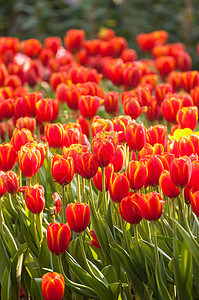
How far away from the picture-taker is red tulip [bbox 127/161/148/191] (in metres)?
1.46

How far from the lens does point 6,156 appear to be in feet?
5.51

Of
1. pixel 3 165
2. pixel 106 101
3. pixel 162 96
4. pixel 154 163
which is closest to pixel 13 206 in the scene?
pixel 3 165

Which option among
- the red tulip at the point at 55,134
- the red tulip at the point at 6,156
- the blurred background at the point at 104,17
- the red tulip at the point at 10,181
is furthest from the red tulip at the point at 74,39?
the blurred background at the point at 104,17

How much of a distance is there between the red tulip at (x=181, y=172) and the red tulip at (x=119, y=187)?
16 centimetres

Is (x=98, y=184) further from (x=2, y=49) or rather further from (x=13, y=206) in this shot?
(x=2, y=49)

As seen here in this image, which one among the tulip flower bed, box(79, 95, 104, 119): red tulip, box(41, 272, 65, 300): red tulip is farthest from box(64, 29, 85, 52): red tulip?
box(41, 272, 65, 300): red tulip

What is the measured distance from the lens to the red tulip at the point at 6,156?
1.67 m

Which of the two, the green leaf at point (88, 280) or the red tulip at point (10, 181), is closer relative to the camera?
the green leaf at point (88, 280)

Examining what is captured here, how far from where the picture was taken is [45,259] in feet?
5.23

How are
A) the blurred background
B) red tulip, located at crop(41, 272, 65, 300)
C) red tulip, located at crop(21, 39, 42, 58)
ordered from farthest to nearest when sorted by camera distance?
the blurred background < red tulip, located at crop(21, 39, 42, 58) < red tulip, located at crop(41, 272, 65, 300)

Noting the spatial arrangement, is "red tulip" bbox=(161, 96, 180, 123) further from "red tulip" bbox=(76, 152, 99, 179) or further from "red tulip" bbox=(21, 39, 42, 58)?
"red tulip" bbox=(21, 39, 42, 58)

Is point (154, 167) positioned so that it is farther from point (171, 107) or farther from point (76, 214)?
point (171, 107)

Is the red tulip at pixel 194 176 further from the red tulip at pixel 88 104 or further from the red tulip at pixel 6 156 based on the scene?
the red tulip at pixel 88 104

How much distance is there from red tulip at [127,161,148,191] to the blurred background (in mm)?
7036
